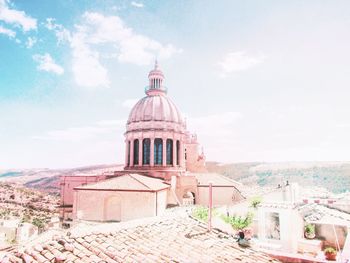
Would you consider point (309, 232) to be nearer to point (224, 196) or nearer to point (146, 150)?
point (224, 196)

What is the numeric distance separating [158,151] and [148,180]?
22.3 feet

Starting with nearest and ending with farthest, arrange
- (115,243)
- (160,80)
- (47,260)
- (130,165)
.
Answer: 1. (47,260)
2. (115,243)
3. (130,165)
4. (160,80)

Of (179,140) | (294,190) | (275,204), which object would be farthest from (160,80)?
(275,204)

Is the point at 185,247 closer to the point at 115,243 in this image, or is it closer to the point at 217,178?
the point at 115,243

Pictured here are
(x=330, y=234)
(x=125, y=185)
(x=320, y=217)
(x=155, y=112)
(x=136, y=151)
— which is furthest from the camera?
(x=136, y=151)

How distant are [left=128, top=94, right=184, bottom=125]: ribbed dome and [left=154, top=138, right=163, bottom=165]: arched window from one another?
239 centimetres

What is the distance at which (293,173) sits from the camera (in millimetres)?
100500

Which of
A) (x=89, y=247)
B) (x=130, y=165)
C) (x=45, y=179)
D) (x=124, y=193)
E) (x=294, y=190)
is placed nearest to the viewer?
(x=89, y=247)

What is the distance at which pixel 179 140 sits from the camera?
107ft

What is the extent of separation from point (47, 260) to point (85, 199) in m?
16.6

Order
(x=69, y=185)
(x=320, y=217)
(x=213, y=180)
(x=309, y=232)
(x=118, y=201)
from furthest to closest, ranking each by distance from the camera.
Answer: (x=213, y=180), (x=69, y=185), (x=118, y=201), (x=320, y=217), (x=309, y=232)

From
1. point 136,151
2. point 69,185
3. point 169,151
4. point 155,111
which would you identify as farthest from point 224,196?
point 69,185

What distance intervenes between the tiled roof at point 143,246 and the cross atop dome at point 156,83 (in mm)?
24881

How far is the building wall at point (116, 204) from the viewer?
21.5 m
